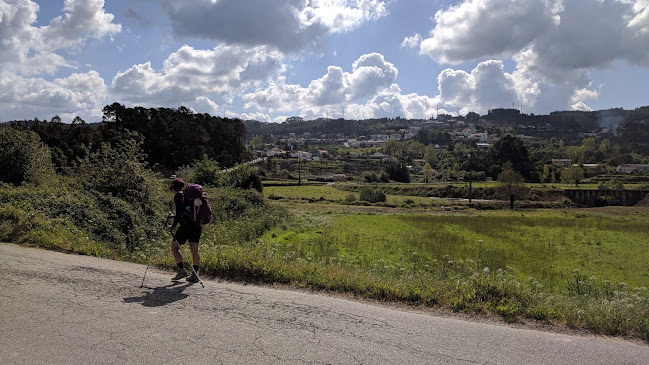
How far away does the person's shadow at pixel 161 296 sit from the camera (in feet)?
Answer: 20.8

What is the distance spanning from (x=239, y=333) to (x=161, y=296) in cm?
214

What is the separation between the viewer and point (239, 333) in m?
5.22

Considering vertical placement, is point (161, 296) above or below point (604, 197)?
above

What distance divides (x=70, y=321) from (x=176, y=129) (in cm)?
8005

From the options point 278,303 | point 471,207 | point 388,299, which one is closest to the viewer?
point 278,303

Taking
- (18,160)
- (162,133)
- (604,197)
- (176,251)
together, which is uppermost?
(162,133)

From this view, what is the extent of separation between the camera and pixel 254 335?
5180 millimetres

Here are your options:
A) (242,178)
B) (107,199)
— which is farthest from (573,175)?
(107,199)

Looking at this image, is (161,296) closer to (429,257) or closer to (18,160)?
(429,257)

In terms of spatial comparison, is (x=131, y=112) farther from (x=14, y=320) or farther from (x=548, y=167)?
(x=548, y=167)

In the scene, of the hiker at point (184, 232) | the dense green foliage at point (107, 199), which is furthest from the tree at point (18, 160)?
the hiker at point (184, 232)

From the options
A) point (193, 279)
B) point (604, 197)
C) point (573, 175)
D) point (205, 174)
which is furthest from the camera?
point (573, 175)

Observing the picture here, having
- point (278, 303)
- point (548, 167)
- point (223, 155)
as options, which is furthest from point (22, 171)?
point (548, 167)

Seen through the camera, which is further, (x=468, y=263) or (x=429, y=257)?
(x=429, y=257)
